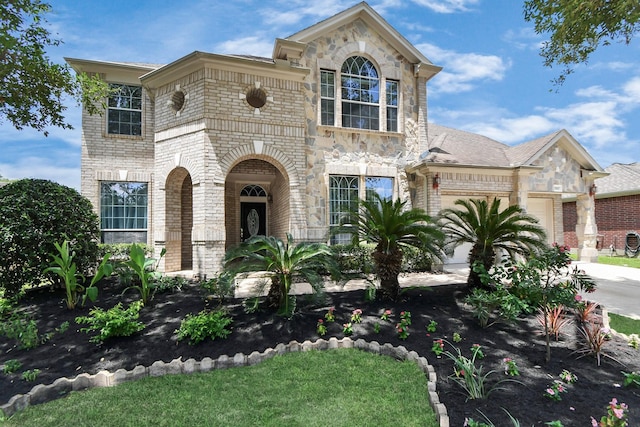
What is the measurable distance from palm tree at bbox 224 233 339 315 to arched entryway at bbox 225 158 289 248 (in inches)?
211

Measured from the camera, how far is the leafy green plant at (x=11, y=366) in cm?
406

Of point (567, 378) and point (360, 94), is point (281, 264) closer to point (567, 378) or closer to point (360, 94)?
point (567, 378)

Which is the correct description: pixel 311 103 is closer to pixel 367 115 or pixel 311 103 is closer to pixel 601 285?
pixel 367 115

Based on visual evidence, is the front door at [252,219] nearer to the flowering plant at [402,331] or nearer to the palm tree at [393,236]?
the palm tree at [393,236]

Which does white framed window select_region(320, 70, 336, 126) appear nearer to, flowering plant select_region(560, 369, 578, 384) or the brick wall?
flowering plant select_region(560, 369, 578, 384)

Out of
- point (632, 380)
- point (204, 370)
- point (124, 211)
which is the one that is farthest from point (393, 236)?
point (124, 211)

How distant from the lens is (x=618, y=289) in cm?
877

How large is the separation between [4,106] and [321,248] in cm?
1028

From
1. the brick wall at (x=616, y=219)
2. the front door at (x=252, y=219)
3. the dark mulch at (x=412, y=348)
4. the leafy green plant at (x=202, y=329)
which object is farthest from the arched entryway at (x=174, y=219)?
the brick wall at (x=616, y=219)

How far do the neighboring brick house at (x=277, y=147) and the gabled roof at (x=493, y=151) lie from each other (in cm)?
10

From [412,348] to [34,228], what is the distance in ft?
25.1

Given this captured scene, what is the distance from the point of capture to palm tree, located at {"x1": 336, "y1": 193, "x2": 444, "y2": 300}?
627 centimetres

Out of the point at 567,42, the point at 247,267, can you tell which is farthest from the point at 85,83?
the point at 567,42

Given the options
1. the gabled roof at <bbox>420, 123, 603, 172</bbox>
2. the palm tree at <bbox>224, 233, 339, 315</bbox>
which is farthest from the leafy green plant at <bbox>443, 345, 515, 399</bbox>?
the gabled roof at <bbox>420, 123, 603, 172</bbox>
